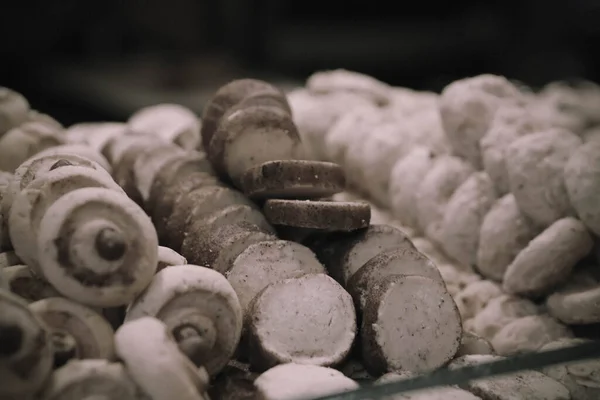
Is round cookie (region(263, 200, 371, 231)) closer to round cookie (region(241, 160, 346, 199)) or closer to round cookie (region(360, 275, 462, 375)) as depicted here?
round cookie (region(241, 160, 346, 199))

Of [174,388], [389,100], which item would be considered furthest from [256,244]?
[389,100]

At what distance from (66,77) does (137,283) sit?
2.96m

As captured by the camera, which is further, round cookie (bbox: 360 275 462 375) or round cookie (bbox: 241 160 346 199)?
round cookie (bbox: 241 160 346 199)

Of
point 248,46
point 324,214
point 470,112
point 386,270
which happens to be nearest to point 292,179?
point 324,214

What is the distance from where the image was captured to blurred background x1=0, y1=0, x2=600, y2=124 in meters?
3.41

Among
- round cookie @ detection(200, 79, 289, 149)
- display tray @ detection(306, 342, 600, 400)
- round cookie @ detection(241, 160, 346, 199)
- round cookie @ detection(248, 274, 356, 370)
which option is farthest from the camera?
round cookie @ detection(200, 79, 289, 149)

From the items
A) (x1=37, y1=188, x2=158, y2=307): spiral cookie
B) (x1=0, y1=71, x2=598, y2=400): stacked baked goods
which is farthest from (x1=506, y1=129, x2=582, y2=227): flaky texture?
(x1=37, y1=188, x2=158, y2=307): spiral cookie

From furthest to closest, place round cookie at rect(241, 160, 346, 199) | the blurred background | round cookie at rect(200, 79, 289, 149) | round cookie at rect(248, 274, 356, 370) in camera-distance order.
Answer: the blurred background < round cookie at rect(200, 79, 289, 149) < round cookie at rect(241, 160, 346, 199) < round cookie at rect(248, 274, 356, 370)

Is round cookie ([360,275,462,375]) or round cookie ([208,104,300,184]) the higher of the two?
round cookie ([208,104,300,184])

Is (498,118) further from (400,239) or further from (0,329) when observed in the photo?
(0,329)

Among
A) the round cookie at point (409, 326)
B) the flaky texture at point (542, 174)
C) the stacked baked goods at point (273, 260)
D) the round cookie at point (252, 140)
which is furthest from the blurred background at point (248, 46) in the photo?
A: the round cookie at point (409, 326)

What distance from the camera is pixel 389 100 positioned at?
2568 mm

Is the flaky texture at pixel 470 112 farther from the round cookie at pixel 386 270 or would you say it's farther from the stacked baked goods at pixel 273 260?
the round cookie at pixel 386 270

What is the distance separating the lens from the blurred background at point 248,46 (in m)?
3.41
